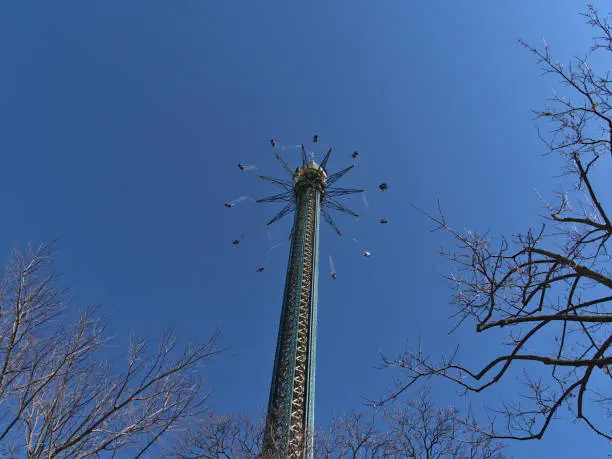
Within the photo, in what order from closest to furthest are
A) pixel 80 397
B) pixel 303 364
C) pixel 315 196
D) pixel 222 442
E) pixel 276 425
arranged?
pixel 80 397 → pixel 222 442 → pixel 276 425 → pixel 303 364 → pixel 315 196

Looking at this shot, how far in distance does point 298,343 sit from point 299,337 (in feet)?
1.26

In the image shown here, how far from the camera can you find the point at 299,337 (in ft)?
77.0

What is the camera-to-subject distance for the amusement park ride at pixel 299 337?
741 inches

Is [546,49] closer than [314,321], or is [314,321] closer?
[546,49]

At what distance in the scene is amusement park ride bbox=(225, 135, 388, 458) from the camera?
18828mm

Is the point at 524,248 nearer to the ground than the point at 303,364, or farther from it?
nearer to the ground

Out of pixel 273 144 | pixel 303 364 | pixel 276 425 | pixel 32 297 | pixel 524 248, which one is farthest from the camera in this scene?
pixel 273 144

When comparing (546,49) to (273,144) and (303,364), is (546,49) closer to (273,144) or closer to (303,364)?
(303,364)

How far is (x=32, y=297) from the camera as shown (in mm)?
7398

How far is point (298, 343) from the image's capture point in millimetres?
23172

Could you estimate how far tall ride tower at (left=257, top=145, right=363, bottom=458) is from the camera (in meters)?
18.8

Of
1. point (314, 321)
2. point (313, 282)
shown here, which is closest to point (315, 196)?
point (313, 282)

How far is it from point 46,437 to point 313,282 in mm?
20142

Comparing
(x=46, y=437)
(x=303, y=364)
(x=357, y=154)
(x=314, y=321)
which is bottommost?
(x=46, y=437)
